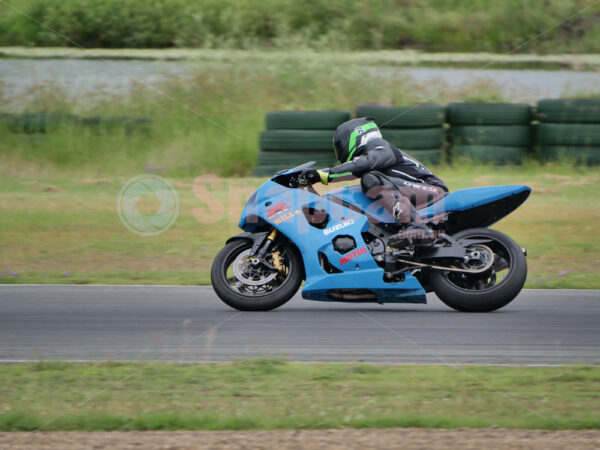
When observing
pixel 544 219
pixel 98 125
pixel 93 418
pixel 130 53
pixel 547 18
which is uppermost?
pixel 547 18

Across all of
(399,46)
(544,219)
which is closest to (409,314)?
(544,219)

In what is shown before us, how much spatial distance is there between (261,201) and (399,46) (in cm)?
2122

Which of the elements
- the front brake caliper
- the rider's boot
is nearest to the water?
the rider's boot

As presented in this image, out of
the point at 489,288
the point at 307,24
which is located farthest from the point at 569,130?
the point at 307,24

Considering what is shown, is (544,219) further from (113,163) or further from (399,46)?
(399,46)

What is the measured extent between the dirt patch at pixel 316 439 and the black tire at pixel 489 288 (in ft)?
8.47

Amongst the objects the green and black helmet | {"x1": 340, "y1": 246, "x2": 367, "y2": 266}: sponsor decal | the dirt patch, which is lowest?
the dirt patch

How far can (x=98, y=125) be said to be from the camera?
17.9m

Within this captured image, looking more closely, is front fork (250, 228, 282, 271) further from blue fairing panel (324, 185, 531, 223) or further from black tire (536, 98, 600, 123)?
black tire (536, 98, 600, 123)

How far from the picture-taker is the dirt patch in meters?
4.24

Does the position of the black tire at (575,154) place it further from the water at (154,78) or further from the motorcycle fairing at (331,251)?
the motorcycle fairing at (331,251)

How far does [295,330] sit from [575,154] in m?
10.4

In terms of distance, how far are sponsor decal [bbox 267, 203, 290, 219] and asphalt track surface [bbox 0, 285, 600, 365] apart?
85cm

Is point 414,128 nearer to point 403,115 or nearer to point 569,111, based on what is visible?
point 403,115
